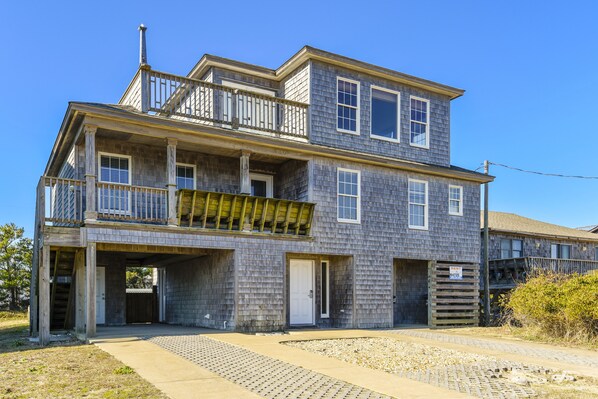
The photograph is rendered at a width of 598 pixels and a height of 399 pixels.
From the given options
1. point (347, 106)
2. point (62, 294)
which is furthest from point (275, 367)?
point (347, 106)

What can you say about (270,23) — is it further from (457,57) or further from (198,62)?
(457,57)

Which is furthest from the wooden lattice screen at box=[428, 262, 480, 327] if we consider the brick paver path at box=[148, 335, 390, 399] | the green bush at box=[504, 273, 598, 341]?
the brick paver path at box=[148, 335, 390, 399]

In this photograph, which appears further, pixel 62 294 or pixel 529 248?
pixel 529 248

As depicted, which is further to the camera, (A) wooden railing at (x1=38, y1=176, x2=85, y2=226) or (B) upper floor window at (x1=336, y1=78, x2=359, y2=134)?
(B) upper floor window at (x1=336, y1=78, x2=359, y2=134)

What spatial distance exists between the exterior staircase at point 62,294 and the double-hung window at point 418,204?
1102 cm

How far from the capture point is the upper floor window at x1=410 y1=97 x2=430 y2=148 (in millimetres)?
18812

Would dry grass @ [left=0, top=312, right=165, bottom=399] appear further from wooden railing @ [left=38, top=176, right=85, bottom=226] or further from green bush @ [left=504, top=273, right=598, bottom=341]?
green bush @ [left=504, top=273, right=598, bottom=341]

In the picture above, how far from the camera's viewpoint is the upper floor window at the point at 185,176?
16.2 meters

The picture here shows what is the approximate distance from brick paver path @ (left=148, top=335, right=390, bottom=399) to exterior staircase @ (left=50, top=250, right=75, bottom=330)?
5.48m

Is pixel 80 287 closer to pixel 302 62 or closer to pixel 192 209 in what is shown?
pixel 192 209

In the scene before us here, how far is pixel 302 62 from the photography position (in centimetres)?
1688

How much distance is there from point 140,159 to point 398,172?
8.46 metres

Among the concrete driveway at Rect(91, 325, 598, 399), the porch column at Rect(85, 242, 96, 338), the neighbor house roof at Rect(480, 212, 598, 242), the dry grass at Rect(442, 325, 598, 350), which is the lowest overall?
the dry grass at Rect(442, 325, 598, 350)

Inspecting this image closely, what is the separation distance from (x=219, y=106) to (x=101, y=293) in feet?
25.2
